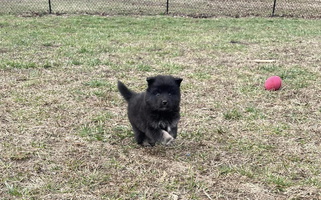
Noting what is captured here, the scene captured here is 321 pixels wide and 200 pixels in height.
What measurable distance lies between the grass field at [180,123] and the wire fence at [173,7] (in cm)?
675

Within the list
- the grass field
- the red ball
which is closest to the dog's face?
the grass field

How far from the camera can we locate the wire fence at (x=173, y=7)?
16.3 metres

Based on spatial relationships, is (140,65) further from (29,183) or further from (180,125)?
(29,183)

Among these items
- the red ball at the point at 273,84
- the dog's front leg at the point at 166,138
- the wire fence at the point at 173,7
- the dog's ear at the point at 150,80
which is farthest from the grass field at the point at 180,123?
the wire fence at the point at 173,7

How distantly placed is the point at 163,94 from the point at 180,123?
1170 mm

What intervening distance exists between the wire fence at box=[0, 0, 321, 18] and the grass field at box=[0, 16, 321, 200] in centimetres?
675

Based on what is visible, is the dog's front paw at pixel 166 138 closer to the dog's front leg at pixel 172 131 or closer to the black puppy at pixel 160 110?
the black puppy at pixel 160 110

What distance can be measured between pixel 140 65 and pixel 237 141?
11.6ft

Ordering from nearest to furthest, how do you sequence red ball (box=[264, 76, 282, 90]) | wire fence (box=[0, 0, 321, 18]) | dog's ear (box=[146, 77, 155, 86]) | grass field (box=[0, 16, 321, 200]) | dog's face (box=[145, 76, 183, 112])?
grass field (box=[0, 16, 321, 200])
dog's face (box=[145, 76, 183, 112])
dog's ear (box=[146, 77, 155, 86])
red ball (box=[264, 76, 282, 90])
wire fence (box=[0, 0, 321, 18])

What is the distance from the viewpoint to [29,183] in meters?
3.27

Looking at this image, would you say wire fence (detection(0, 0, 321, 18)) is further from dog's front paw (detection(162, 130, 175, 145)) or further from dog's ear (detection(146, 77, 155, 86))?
dog's front paw (detection(162, 130, 175, 145))

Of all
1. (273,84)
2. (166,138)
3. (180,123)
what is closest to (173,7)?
(273,84)

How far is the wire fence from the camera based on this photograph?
53.6 ft

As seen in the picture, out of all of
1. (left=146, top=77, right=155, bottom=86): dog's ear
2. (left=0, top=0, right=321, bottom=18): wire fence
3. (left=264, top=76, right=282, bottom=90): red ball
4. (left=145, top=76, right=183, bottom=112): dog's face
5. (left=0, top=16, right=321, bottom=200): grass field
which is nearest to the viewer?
(left=0, top=16, right=321, bottom=200): grass field
